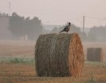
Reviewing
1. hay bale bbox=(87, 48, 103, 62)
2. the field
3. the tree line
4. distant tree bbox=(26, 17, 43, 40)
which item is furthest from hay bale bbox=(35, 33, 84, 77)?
distant tree bbox=(26, 17, 43, 40)

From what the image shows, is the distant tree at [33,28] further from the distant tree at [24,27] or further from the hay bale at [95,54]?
the hay bale at [95,54]

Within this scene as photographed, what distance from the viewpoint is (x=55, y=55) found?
16438 mm

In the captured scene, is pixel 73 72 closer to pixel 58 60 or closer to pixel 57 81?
pixel 58 60

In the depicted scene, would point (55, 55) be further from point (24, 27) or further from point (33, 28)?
point (33, 28)

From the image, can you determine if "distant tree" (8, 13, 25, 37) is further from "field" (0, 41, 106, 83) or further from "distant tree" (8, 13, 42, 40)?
"field" (0, 41, 106, 83)

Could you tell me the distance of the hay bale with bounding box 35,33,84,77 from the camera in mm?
16438

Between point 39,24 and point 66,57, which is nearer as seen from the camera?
point 66,57

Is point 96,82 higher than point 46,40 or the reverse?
the reverse

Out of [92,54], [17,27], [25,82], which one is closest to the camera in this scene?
[25,82]

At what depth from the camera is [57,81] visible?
1436 centimetres

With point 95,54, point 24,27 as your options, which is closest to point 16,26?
point 24,27

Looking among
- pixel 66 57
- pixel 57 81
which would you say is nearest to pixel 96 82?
pixel 57 81

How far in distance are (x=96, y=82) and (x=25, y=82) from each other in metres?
2.63

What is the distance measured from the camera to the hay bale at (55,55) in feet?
Answer: 53.9
